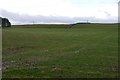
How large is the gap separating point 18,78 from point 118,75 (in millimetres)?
5839

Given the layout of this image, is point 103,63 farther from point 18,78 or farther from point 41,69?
point 18,78

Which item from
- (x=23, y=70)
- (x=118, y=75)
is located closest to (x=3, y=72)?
(x=23, y=70)

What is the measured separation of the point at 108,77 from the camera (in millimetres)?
19688

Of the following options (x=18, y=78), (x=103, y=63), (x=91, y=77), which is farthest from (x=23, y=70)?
(x=103, y=63)

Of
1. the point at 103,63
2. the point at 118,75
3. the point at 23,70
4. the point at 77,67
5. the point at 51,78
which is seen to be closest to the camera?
the point at 51,78

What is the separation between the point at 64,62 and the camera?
26500 millimetres

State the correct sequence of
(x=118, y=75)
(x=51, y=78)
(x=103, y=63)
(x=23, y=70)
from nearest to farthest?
(x=51, y=78), (x=118, y=75), (x=23, y=70), (x=103, y=63)

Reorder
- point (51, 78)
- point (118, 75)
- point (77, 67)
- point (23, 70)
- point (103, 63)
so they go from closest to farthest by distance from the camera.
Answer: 1. point (51, 78)
2. point (118, 75)
3. point (23, 70)
4. point (77, 67)
5. point (103, 63)

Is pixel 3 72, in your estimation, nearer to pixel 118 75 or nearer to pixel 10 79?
pixel 10 79

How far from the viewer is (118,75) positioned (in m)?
20.3

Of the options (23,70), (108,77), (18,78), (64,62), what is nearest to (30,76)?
(18,78)

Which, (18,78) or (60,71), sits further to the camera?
(60,71)

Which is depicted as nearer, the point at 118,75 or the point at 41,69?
the point at 118,75

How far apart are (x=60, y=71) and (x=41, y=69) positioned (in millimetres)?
1413
